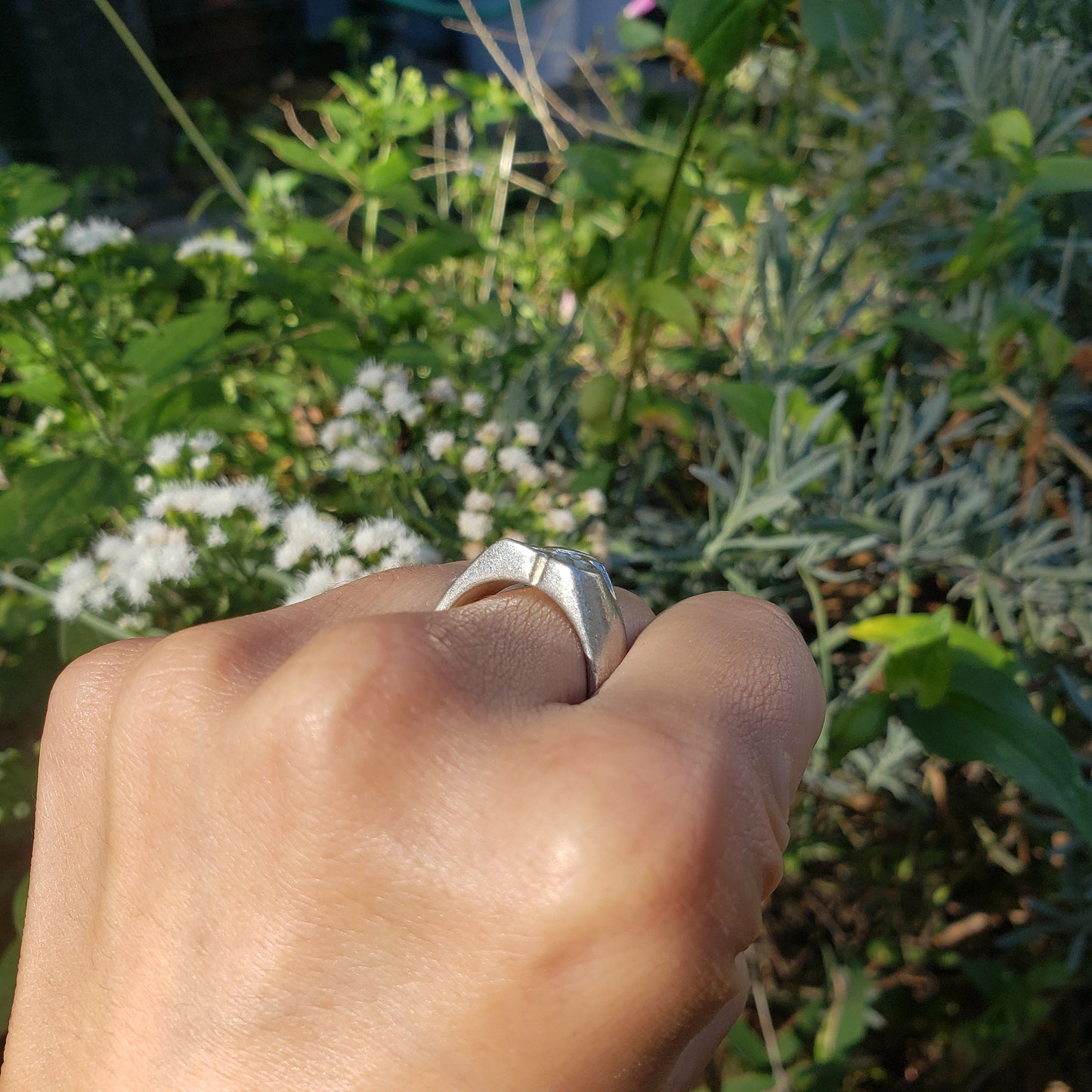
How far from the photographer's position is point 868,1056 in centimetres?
110

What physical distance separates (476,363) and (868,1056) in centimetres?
104

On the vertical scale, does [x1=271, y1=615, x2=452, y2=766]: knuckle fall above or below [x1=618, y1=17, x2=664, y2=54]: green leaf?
below

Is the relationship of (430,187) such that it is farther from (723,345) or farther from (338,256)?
(723,345)

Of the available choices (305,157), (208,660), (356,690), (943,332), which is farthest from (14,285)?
(943,332)

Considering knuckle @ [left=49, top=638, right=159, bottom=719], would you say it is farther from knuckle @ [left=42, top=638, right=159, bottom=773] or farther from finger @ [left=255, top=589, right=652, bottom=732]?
finger @ [left=255, top=589, right=652, bottom=732]

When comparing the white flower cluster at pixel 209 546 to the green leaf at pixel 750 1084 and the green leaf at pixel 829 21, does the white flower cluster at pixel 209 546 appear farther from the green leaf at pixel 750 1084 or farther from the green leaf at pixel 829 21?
the green leaf at pixel 750 1084

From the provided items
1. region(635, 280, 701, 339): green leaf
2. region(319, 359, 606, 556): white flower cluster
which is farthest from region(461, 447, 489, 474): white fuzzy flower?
region(635, 280, 701, 339): green leaf

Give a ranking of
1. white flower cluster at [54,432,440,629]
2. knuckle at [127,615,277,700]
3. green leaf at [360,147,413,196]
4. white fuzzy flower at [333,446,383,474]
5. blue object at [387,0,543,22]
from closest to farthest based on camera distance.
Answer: knuckle at [127,615,277,700] → white flower cluster at [54,432,440,629] → white fuzzy flower at [333,446,383,474] → green leaf at [360,147,413,196] → blue object at [387,0,543,22]

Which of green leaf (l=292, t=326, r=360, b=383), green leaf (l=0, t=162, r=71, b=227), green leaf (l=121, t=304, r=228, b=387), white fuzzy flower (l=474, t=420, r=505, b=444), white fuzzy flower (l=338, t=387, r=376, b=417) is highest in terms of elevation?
green leaf (l=0, t=162, r=71, b=227)

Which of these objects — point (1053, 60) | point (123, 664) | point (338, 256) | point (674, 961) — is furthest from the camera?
point (338, 256)

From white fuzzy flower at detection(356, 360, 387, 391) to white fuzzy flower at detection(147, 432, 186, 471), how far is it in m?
0.19

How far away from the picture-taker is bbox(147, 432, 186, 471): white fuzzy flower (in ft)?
2.72

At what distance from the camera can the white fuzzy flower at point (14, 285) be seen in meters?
0.84

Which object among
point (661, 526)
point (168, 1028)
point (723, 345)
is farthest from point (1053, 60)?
point (168, 1028)
